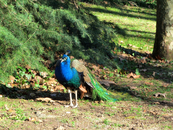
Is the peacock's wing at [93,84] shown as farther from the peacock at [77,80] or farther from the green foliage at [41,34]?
the green foliage at [41,34]

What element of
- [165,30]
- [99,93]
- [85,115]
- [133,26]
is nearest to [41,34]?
[99,93]

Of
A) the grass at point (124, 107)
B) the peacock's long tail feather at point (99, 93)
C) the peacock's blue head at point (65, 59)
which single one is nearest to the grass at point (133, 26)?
the grass at point (124, 107)

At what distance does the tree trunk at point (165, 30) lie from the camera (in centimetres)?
813

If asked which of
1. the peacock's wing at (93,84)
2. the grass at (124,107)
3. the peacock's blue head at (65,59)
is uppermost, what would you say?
the peacock's blue head at (65,59)

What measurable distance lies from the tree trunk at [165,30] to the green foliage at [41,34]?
201 cm

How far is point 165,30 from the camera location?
8.23 m

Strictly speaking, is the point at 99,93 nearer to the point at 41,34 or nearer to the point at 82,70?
the point at 82,70

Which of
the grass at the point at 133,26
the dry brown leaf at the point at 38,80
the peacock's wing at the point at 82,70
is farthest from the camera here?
the grass at the point at 133,26

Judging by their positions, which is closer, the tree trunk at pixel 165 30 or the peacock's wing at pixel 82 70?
the peacock's wing at pixel 82 70

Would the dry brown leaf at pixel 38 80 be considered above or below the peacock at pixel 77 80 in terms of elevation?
below

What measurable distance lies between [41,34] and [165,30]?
15.2 ft

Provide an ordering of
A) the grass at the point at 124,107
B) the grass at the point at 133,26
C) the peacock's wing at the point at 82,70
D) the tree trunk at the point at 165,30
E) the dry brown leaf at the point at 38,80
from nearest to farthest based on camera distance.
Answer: the grass at the point at 124,107 < the peacock's wing at the point at 82,70 < the dry brown leaf at the point at 38,80 < the tree trunk at the point at 165,30 < the grass at the point at 133,26

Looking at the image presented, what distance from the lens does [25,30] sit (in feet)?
16.9

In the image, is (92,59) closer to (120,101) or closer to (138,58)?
(120,101)
